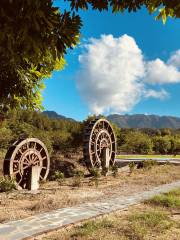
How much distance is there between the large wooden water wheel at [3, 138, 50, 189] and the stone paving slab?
5345 mm

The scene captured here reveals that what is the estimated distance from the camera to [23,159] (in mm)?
13656

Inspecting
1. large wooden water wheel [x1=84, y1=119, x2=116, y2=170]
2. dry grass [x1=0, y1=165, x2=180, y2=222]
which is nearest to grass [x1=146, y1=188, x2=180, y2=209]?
dry grass [x1=0, y1=165, x2=180, y2=222]

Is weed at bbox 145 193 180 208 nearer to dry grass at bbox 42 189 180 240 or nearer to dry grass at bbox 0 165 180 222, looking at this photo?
dry grass at bbox 42 189 180 240

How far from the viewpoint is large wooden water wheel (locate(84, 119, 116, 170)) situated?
1714 centimetres

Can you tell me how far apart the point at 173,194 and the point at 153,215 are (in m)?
2.95

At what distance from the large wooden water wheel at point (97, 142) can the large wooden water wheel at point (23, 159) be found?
3.08 metres

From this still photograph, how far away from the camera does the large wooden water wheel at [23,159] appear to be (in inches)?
518

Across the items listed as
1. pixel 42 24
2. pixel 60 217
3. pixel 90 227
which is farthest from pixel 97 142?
pixel 42 24

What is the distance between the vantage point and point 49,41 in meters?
3.45

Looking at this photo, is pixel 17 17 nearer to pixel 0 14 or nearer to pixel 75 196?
pixel 0 14

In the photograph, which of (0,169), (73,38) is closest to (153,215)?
(73,38)

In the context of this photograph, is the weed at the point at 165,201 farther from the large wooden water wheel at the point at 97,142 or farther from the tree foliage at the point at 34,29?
the large wooden water wheel at the point at 97,142

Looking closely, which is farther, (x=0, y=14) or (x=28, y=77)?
(x=28, y=77)

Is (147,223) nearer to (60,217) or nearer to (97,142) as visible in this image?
(60,217)
